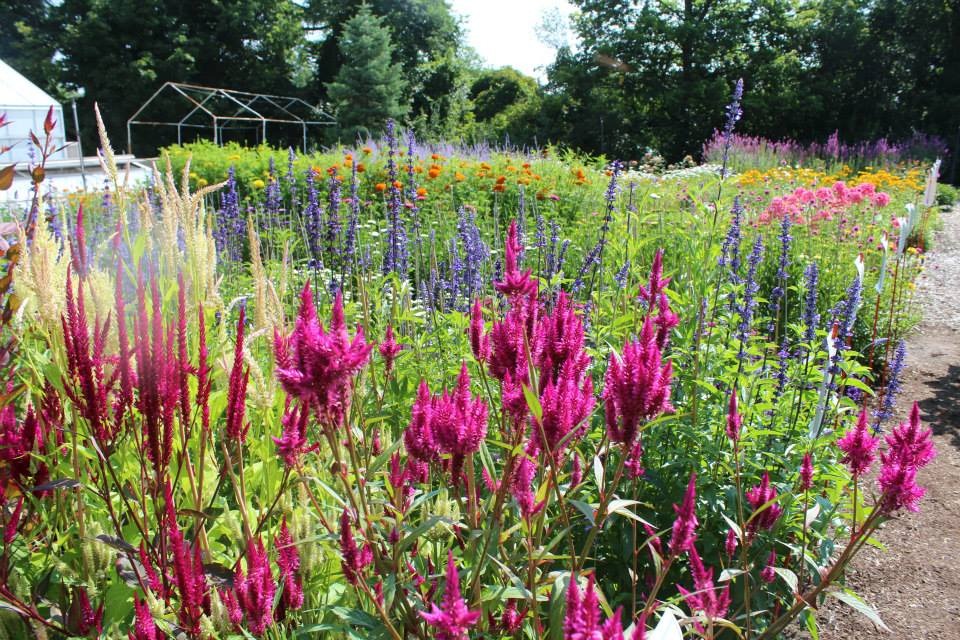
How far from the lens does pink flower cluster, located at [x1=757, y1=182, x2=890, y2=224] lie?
6.32 meters

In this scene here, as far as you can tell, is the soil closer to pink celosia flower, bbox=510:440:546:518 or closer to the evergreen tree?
pink celosia flower, bbox=510:440:546:518

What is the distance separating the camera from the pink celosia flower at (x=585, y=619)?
716 mm

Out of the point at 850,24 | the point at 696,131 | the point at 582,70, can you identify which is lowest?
the point at 696,131

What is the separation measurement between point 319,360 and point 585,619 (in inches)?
20.4

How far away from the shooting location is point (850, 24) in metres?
25.6

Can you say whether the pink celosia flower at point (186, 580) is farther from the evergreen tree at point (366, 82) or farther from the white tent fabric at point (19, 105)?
the evergreen tree at point (366, 82)

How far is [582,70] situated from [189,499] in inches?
1094

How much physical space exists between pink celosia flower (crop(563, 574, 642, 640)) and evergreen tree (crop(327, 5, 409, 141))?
28.8 m

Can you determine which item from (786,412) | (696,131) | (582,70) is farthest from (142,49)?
(786,412)

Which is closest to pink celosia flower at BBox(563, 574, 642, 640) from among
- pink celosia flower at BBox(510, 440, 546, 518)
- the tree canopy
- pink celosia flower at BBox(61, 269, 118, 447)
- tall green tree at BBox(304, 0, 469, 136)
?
pink celosia flower at BBox(510, 440, 546, 518)

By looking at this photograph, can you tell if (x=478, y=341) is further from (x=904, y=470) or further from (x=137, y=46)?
(x=137, y=46)

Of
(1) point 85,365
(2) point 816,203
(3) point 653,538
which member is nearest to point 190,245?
(1) point 85,365

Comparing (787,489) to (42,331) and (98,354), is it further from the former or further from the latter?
(42,331)

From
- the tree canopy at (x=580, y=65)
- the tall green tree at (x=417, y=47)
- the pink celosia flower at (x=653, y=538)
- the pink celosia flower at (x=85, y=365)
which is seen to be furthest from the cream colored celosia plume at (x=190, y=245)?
the tall green tree at (x=417, y=47)
